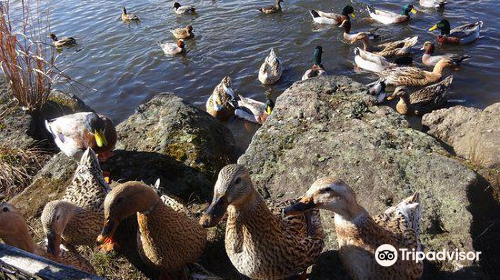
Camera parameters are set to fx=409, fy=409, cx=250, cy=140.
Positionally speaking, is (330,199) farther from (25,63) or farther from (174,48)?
(174,48)

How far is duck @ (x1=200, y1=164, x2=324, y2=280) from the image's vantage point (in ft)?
10.5

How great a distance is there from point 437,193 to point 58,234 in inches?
155

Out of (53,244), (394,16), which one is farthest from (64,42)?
(53,244)

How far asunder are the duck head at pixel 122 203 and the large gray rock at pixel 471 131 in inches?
185

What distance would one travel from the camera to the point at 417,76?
1146cm

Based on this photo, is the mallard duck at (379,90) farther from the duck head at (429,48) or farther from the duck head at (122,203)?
the duck head at (122,203)

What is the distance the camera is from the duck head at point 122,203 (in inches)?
138

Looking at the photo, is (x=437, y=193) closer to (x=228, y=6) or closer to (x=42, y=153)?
(x=42, y=153)

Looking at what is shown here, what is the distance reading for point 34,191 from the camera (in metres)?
5.57

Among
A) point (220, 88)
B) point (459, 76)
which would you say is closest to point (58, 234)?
point (220, 88)

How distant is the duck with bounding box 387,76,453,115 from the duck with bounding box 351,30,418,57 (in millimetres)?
2732

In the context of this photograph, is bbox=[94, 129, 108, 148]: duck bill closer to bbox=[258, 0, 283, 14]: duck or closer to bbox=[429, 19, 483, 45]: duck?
bbox=[258, 0, 283, 14]: duck

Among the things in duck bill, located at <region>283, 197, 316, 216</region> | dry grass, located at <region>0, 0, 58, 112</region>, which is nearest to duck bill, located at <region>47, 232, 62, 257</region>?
duck bill, located at <region>283, 197, 316, 216</region>

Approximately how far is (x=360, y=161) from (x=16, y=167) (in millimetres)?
5532
